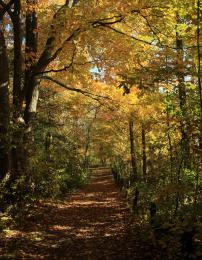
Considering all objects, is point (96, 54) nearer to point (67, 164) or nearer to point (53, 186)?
point (53, 186)

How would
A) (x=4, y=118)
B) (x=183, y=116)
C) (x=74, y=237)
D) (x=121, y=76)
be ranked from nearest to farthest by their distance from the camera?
(x=121, y=76) < (x=183, y=116) < (x=74, y=237) < (x=4, y=118)

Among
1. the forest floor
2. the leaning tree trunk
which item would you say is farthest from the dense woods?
the forest floor

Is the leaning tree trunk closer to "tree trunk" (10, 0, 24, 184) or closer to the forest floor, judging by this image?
"tree trunk" (10, 0, 24, 184)

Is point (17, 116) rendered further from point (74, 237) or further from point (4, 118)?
point (74, 237)

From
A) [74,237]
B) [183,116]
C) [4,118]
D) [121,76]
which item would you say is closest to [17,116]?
[4,118]

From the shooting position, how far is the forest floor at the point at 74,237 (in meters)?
8.34

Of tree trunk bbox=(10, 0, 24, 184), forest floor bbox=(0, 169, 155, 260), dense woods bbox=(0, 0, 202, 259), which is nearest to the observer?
forest floor bbox=(0, 169, 155, 260)

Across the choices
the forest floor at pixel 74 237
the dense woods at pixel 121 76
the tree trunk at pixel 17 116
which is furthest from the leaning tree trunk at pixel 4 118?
the forest floor at pixel 74 237

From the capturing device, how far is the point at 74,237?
33.4 ft

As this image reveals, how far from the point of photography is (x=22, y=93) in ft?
44.9

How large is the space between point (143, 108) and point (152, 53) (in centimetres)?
500

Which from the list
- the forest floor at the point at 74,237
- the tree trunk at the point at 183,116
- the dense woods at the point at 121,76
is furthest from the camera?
the dense woods at the point at 121,76

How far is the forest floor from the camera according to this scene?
8.34m

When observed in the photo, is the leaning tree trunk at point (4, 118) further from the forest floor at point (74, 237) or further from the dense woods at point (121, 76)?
the forest floor at point (74, 237)
